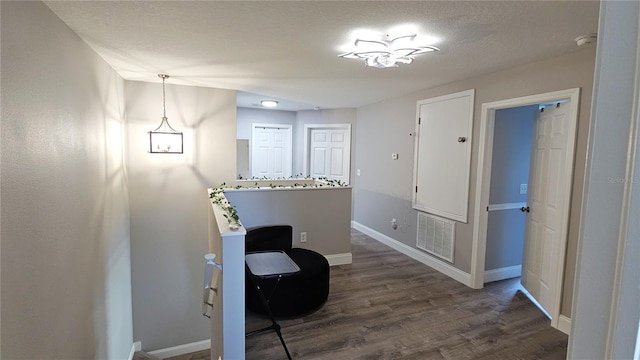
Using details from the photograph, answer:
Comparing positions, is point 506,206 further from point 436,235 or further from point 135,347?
point 135,347

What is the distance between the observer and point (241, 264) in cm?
210

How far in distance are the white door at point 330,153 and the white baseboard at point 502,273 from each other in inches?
132

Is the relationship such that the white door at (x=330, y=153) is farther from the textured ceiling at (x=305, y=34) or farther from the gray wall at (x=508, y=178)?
the gray wall at (x=508, y=178)

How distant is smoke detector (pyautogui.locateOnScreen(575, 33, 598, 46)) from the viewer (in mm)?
2389

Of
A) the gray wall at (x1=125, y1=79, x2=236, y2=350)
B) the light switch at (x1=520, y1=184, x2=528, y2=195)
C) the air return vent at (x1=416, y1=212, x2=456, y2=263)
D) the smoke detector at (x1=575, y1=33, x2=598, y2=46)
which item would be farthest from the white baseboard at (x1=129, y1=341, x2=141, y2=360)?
the smoke detector at (x1=575, y1=33, x2=598, y2=46)

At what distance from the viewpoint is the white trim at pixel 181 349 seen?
4480 millimetres

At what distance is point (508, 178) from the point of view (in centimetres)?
396

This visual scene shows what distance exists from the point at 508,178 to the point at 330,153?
374 cm

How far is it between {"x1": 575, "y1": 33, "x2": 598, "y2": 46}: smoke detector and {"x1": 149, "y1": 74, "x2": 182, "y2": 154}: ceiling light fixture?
165 inches

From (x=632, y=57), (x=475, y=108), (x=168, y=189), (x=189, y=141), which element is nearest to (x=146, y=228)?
(x=168, y=189)

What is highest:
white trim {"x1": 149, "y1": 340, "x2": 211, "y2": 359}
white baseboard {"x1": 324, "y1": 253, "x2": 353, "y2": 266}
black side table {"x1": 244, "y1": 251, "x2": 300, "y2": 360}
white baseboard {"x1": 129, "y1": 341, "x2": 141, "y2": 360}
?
black side table {"x1": 244, "y1": 251, "x2": 300, "y2": 360}

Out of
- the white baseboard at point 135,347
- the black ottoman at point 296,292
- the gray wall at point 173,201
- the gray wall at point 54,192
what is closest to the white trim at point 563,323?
the black ottoman at point 296,292

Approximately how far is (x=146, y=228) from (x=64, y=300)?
2.30 metres

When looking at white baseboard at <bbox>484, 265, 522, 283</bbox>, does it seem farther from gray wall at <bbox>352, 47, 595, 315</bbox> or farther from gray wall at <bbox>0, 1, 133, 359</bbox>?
gray wall at <bbox>0, 1, 133, 359</bbox>
